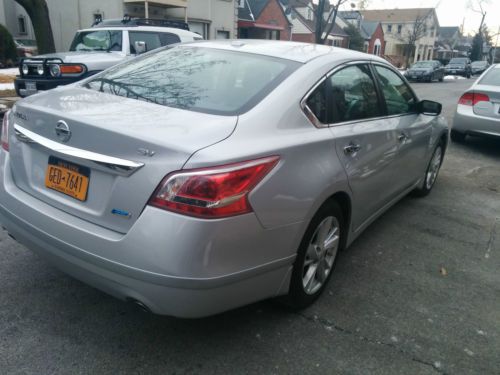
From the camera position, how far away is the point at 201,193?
2045 millimetres

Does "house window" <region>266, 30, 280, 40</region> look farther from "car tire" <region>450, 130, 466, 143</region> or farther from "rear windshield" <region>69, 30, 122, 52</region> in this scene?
"car tire" <region>450, 130, 466, 143</region>

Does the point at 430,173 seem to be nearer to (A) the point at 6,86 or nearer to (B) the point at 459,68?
(A) the point at 6,86

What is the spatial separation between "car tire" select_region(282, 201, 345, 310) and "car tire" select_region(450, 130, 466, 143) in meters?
6.17

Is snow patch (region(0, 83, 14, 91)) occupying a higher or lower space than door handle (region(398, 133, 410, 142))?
lower

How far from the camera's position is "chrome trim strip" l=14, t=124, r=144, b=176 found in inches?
83.5

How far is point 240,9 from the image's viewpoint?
34.8 m

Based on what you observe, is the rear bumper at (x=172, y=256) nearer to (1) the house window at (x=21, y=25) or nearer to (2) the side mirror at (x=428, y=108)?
(2) the side mirror at (x=428, y=108)

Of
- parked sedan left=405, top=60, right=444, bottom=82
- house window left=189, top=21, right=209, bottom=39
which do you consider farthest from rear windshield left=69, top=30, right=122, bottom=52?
parked sedan left=405, top=60, right=444, bottom=82

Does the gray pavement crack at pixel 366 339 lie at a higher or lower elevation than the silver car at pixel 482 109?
lower

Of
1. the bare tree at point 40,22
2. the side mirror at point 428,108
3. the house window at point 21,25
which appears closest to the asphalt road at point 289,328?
the side mirror at point 428,108

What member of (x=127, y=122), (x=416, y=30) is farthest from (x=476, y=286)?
(x=416, y=30)

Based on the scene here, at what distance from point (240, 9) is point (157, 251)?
116 ft

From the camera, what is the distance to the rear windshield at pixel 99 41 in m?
8.95

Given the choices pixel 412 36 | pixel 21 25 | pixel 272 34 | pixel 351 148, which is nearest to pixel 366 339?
pixel 351 148
